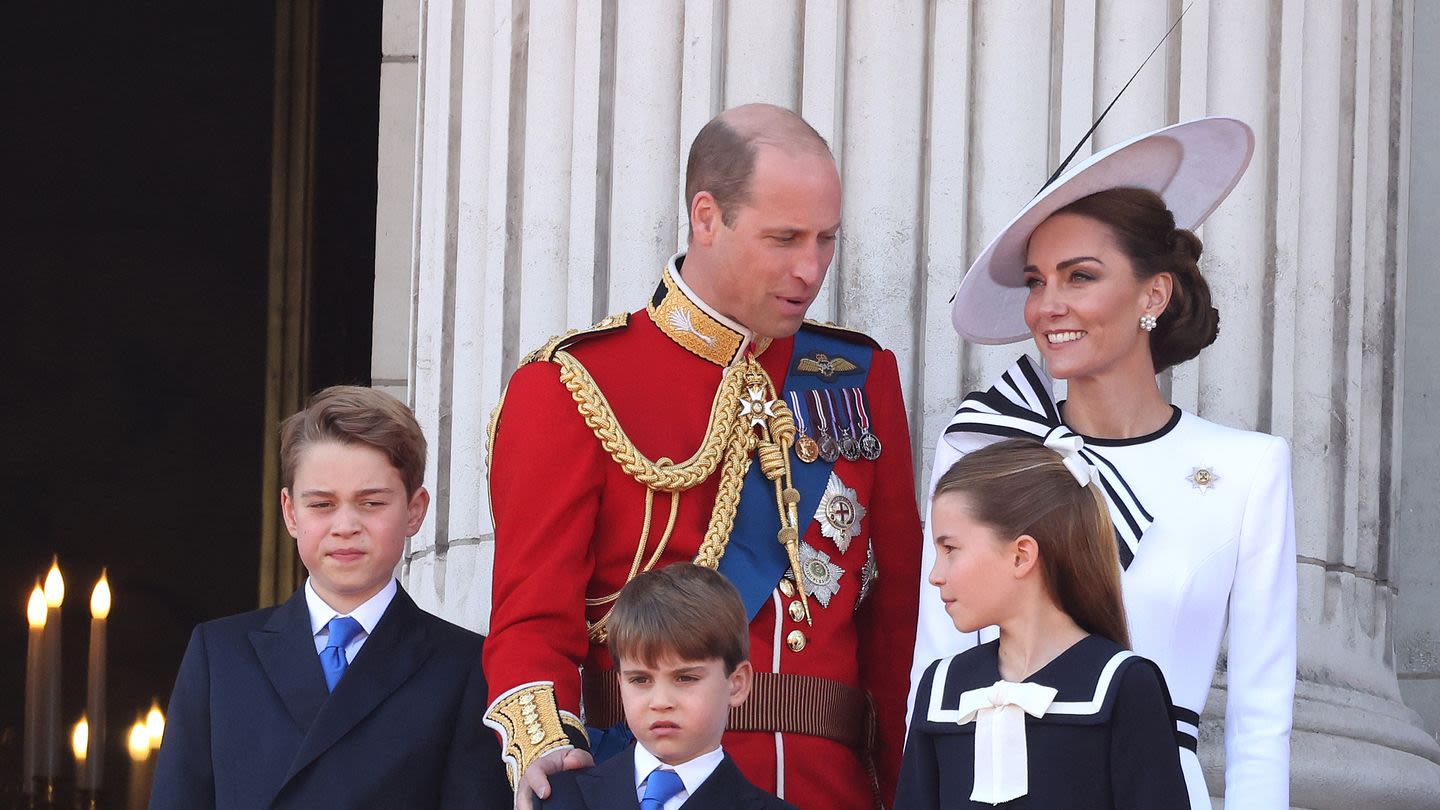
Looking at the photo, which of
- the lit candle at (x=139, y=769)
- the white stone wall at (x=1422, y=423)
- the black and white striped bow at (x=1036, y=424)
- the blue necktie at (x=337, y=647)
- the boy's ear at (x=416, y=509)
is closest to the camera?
the black and white striped bow at (x=1036, y=424)

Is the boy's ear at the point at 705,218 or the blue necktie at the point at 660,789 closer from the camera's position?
the blue necktie at the point at 660,789

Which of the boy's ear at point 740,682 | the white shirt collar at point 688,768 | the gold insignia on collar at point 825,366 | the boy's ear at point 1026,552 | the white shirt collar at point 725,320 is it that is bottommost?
the white shirt collar at point 688,768

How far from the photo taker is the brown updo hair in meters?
3.51

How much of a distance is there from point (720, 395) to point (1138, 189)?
2.41ft

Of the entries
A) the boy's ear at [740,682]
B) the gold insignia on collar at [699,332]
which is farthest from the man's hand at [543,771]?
the gold insignia on collar at [699,332]

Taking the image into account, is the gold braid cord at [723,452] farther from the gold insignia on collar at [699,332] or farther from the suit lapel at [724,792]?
the suit lapel at [724,792]

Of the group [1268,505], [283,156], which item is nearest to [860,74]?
[1268,505]

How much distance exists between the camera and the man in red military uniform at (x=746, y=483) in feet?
11.2

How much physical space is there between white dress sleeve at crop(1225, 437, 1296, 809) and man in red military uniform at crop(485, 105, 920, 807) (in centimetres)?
59

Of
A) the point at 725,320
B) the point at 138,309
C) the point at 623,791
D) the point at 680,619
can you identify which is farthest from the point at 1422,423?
the point at 138,309

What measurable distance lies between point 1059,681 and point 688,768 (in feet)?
1.76

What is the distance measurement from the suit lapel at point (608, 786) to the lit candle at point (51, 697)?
136 centimetres

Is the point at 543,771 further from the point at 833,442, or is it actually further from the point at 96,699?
the point at 96,699

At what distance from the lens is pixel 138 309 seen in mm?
7117
